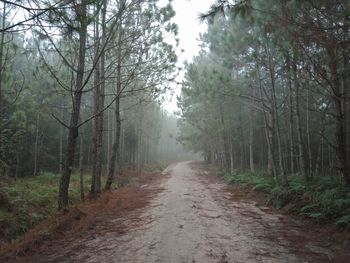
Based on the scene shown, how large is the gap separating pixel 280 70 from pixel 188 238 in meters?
8.02

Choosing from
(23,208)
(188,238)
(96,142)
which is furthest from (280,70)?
(23,208)

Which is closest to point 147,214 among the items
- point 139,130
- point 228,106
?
point 228,106

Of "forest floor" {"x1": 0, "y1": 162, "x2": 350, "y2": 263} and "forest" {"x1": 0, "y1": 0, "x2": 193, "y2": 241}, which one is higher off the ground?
"forest" {"x1": 0, "y1": 0, "x2": 193, "y2": 241}

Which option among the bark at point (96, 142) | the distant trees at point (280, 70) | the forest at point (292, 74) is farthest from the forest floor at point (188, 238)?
the distant trees at point (280, 70)

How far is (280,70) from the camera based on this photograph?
1180cm

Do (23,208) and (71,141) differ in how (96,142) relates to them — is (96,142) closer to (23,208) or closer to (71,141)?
(71,141)

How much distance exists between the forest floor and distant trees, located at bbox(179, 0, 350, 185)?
323cm

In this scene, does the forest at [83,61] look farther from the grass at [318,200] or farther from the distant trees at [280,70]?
the grass at [318,200]

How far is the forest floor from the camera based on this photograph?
206 inches

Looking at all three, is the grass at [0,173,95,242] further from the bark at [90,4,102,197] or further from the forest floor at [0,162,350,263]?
the forest floor at [0,162,350,263]

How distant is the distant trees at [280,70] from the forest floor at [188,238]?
10.6ft

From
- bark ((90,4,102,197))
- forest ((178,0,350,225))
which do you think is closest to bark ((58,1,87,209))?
bark ((90,4,102,197))

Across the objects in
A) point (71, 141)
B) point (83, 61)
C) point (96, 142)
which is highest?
point (83, 61)

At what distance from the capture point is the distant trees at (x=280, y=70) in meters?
7.55
